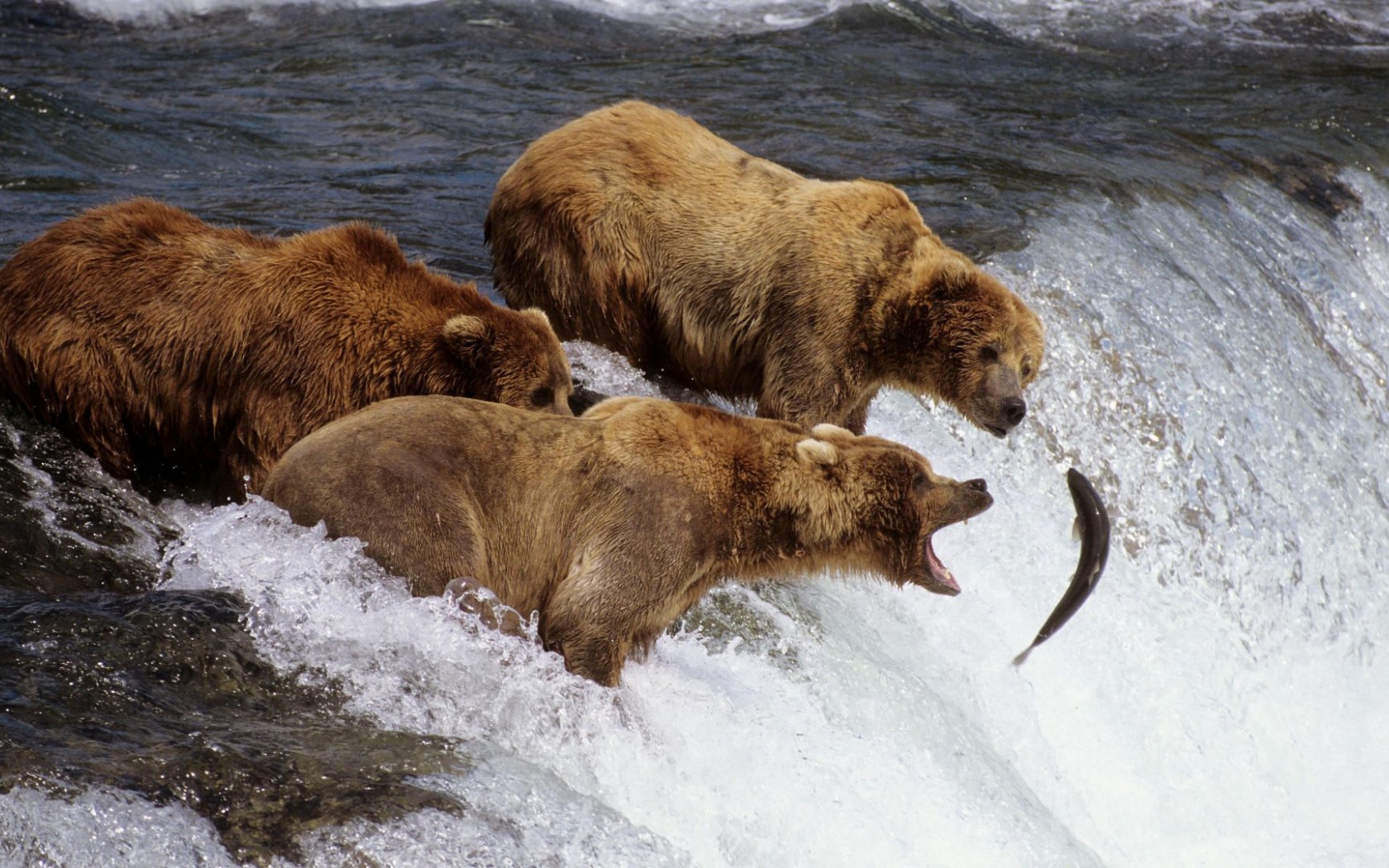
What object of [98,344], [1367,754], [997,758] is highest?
[98,344]

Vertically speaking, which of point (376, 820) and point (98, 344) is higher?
point (98, 344)

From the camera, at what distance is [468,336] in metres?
5.35

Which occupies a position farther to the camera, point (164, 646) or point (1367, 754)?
point (1367, 754)

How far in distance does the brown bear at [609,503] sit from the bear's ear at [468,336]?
450 millimetres

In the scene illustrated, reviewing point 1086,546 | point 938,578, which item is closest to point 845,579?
point 938,578

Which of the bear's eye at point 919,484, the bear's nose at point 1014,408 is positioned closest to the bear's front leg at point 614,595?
the bear's eye at point 919,484

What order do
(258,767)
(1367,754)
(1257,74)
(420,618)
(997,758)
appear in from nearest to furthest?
(258,767), (420,618), (997,758), (1367,754), (1257,74)

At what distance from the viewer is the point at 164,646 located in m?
4.15

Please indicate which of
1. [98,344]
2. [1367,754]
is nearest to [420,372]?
[98,344]

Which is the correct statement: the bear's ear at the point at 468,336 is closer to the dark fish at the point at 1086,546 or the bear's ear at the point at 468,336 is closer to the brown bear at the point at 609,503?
the brown bear at the point at 609,503

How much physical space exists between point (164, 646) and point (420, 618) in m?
0.72

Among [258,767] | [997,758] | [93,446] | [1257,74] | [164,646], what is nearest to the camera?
[258,767]

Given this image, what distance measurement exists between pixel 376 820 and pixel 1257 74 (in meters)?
12.3

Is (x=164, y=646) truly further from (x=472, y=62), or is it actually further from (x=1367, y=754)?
(x=472, y=62)
